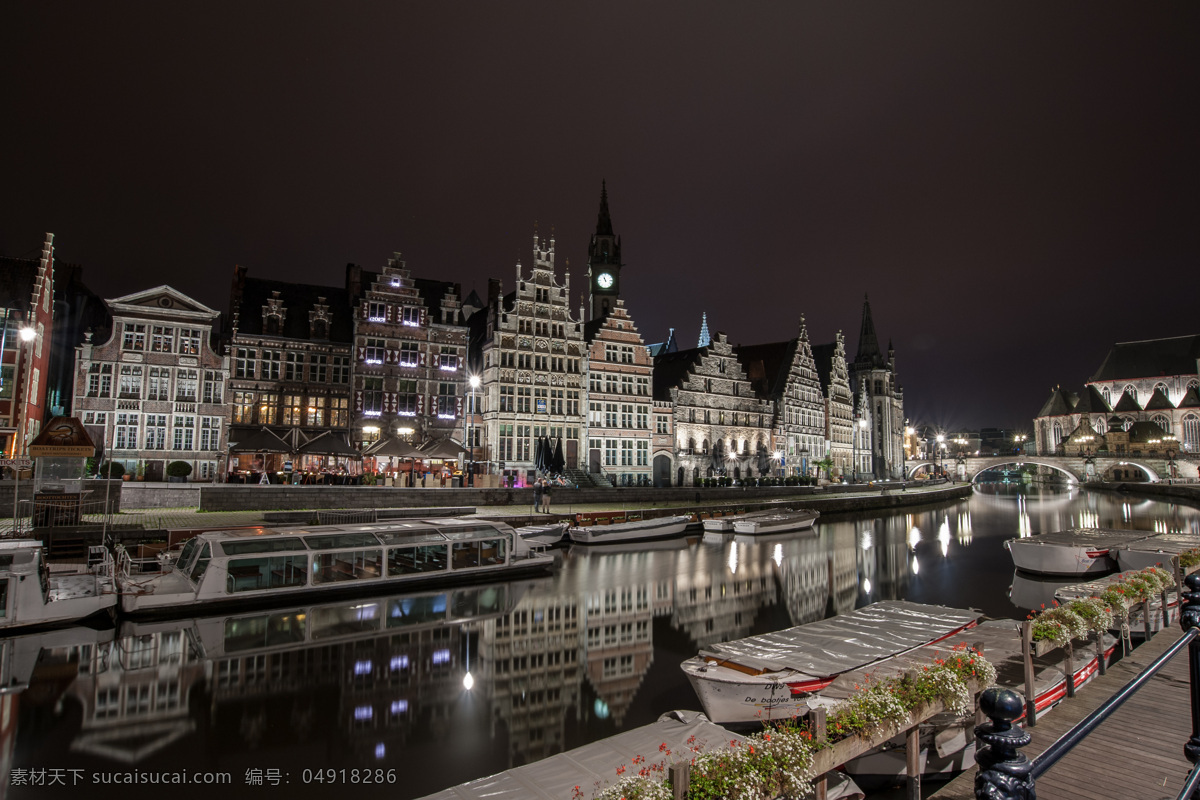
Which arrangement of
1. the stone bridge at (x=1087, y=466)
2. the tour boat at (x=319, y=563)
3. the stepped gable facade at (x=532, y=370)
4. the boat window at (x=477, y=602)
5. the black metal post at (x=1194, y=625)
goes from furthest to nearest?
the stone bridge at (x=1087, y=466) < the stepped gable facade at (x=532, y=370) < the boat window at (x=477, y=602) < the tour boat at (x=319, y=563) < the black metal post at (x=1194, y=625)

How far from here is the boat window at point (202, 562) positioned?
59.9 ft

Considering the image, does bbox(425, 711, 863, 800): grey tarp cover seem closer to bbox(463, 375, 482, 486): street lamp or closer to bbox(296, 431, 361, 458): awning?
bbox(463, 375, 482, 486): street lamp

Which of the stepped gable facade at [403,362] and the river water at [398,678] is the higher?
the stepped gable facade at [403,362]

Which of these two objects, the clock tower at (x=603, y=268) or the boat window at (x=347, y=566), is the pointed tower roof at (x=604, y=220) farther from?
the boat window at (x=347, y=566)

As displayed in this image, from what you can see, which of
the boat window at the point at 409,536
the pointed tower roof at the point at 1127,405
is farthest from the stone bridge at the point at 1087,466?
the boat window at the point at 409,536

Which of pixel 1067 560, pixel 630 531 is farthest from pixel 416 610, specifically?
pixel 1067 560

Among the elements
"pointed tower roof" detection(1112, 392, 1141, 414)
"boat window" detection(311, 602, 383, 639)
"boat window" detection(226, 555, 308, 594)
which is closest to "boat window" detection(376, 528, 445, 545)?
"boat window" detection(311, 602, 383, 639)

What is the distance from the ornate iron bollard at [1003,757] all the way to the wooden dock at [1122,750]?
152 inches

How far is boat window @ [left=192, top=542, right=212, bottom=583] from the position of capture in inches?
719

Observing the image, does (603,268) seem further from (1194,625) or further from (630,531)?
(1194,625)

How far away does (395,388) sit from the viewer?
41.4 meters

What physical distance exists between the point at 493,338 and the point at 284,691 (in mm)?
33036

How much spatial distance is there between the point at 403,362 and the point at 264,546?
928 inches

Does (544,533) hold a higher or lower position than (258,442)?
lower
